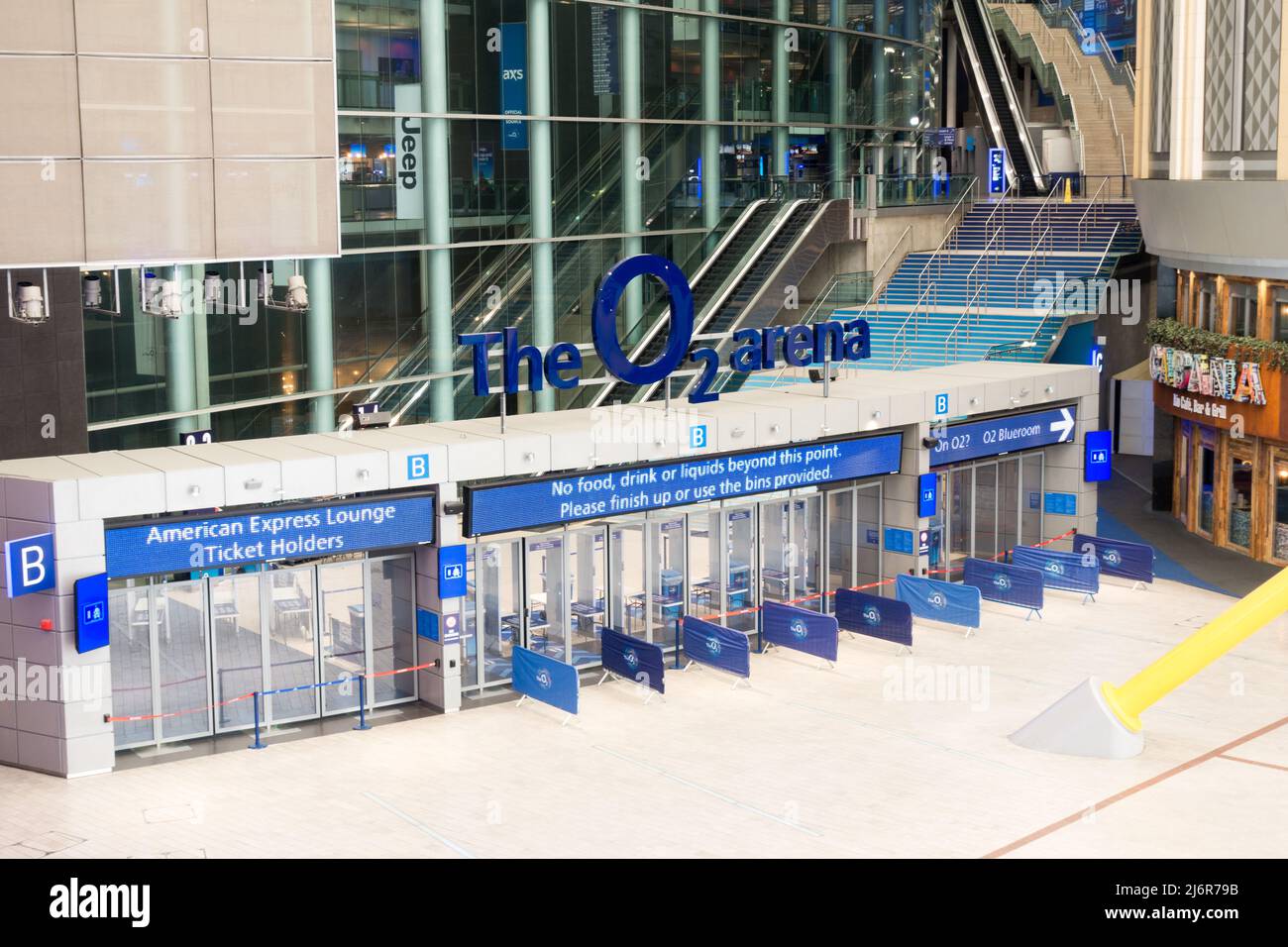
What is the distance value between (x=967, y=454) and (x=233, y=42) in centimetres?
1491

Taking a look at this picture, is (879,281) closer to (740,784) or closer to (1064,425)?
(1064,425)

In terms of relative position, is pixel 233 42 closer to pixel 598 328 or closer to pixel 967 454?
pixel 598 328

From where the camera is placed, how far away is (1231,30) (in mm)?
31594

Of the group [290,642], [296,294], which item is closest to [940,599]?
[290,642]

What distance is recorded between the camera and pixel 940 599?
27.0 m

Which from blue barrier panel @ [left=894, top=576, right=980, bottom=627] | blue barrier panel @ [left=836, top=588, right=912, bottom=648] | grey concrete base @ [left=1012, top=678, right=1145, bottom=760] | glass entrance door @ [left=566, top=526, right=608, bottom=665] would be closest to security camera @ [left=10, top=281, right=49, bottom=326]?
glass entrance door @ [left=566, top=526, right=608, bottom=665]

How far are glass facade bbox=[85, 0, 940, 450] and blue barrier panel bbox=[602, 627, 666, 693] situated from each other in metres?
10.6

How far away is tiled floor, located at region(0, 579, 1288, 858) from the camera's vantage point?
17.5 m

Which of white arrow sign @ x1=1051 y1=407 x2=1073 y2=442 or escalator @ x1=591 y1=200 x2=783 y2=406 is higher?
escalator @ x1=591 y1=200 x2=783 y2=406

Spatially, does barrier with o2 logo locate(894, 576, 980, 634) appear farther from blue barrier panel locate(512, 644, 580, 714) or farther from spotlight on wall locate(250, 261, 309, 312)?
spotlight on wall locate(250, 261, 309, 312)

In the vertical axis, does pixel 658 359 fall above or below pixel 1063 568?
above

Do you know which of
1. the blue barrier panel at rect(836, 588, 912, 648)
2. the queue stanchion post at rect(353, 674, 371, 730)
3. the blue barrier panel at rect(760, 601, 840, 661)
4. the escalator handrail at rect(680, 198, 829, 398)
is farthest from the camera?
the escalator handrail at rect(680, 198, 829, 398)

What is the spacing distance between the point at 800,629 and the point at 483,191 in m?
14.8

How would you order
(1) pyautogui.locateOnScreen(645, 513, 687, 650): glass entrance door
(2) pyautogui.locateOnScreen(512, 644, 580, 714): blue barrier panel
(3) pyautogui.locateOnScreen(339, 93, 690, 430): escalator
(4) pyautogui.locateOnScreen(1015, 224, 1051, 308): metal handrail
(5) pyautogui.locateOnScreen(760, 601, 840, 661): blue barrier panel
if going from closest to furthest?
1. (2) pyautogui.locateOnScreen(512, 644, 580, 714): blue barrier panel
2. (5) pyautogui.locateOnScreen(760, 601, 840, 661): blue barrier panel
3. (1) pyautogui.locateOnScreen(645, 513, 687, 650): glass entrance door
4. (3) pyautogui.locateOnScreen(339, 93, 690, 430): escalator
5. (4) pyautogui.locateOnScreen(1015, 224, 1051, 308): metal handrail
